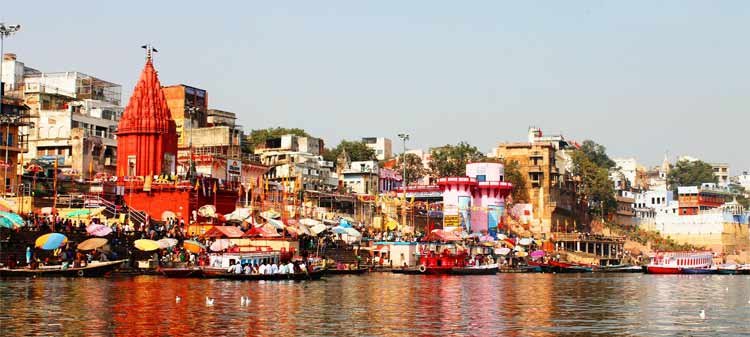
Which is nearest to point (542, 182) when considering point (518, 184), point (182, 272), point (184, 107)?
point (518, 184)

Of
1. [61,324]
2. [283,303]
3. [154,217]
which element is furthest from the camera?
[154,217]

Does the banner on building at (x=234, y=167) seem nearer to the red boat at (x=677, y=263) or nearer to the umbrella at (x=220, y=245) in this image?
the umbrella at (x=220, y=245)

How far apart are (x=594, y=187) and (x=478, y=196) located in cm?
2309

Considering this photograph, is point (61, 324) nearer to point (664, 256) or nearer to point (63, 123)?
point (63, 123)

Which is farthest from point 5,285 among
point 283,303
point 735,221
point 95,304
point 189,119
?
point 735,221

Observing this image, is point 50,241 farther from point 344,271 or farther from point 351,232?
point 351,232

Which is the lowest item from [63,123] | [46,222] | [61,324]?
[61,324]

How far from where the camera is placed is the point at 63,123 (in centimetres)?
7181

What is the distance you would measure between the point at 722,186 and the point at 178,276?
10352 cm

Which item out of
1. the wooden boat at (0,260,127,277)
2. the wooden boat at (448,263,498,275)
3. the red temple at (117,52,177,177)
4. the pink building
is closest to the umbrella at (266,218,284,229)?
the red temple at (117,52,177,177)

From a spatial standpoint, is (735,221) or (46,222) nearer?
(46,222)

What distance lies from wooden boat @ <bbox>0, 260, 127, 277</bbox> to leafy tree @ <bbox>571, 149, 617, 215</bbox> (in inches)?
2790

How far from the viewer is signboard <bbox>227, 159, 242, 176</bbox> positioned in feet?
237

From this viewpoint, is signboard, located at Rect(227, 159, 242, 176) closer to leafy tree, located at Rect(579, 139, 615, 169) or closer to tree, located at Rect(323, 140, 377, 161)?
tree, located at Rect(323, 140, 377, 161)
